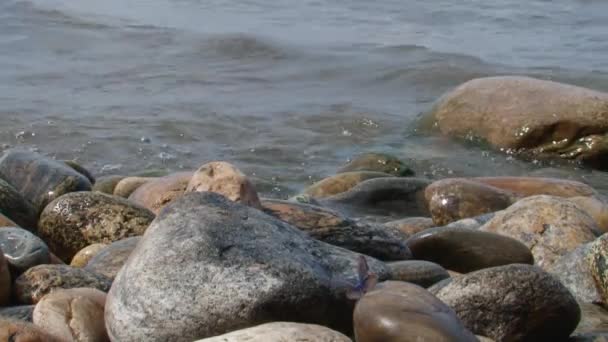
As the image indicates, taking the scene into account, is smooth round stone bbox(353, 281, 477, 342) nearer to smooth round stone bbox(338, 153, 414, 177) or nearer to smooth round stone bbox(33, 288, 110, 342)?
smooth round stone bbox(33, 288, 110, 342)

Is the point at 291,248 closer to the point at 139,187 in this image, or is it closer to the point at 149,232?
the point at 149,232

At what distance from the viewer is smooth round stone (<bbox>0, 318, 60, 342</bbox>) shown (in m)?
3.13

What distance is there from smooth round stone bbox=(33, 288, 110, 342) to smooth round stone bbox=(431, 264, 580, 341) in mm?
1173

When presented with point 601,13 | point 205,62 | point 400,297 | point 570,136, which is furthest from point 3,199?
point 601,13

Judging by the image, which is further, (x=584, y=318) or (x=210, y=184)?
(x=210, y=184)

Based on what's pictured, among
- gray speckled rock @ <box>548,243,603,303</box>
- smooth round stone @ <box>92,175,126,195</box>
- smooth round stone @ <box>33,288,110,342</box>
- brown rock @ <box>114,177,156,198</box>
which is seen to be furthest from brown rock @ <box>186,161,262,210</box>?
smooth round stone @ <box>92,175,126,195</box>

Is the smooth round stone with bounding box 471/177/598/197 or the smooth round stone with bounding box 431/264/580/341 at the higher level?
the smooth round stone with bounding box 431/264/580/341

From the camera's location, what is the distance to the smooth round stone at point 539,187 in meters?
6.83

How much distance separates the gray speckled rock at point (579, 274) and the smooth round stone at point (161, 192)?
2.30 m

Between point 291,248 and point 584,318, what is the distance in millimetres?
1223

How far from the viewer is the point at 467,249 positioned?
188 inches

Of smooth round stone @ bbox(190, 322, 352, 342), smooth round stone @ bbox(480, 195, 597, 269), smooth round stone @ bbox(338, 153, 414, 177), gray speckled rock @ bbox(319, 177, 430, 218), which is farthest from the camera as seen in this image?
smooth round stone @ bbox(338, 153, 414, 177)

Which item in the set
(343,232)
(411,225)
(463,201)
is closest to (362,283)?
(343,232)

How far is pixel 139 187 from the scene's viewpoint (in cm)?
664
